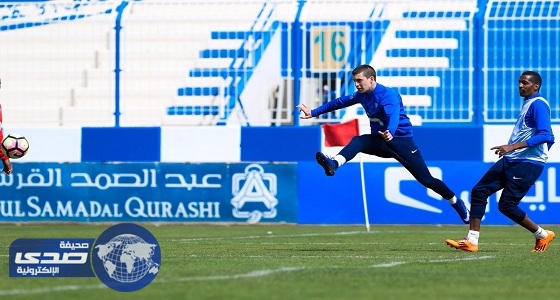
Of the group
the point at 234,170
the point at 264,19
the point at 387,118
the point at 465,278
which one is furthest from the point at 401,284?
the point at 264,19

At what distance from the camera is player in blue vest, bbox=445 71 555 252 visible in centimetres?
1127

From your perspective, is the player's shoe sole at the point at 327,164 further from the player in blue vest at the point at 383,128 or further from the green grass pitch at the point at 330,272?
the green grass pitch at the point at 330,272

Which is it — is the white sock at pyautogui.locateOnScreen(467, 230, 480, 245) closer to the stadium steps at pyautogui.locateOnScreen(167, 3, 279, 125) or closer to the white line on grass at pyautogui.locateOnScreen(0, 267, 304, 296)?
the white line on grass at pyautogui.locateOnScreen(0, 267, 304, 296)

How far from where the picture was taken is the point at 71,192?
18.9 meters

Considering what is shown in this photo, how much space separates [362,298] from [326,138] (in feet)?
35.0

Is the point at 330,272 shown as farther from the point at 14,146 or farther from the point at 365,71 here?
the point at 14,146

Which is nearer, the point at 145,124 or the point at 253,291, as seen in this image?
the point at 253,291

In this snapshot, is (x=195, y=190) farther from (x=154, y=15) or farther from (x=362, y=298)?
(x=362, y=298)

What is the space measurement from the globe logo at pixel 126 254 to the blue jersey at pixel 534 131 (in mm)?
4792

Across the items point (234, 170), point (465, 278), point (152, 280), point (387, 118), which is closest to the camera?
point (152, 280)

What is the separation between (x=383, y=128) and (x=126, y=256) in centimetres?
538

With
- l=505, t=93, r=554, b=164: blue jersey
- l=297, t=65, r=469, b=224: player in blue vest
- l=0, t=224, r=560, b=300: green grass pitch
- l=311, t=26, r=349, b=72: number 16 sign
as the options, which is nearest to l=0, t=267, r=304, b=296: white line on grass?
l=0, t=224, r=560, b=300: green grass pitch

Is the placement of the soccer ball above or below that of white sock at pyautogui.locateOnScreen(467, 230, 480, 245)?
above

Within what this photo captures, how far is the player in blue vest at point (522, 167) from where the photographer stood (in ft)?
37.0
